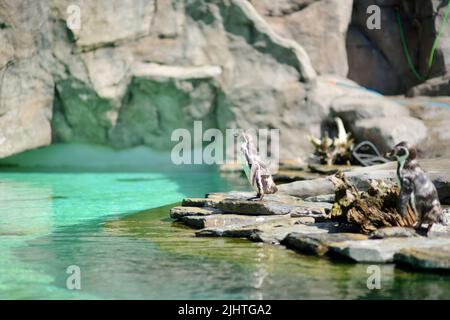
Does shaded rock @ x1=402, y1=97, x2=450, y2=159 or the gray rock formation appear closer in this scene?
shaded rock @ x1=402, y1=97, x2=450, y2=159

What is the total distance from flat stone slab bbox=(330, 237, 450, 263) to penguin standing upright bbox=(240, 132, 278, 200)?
188 cm

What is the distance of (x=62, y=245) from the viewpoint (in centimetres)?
564

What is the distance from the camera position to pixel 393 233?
5.21 m

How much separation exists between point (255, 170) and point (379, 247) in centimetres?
219

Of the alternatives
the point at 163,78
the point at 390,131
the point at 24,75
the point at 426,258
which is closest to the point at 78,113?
the point at 24,75

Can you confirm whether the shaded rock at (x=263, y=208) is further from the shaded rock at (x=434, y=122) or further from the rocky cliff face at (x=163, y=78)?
the rocky cliff face at (x=163, y=78)

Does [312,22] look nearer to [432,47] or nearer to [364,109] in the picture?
[432,47]

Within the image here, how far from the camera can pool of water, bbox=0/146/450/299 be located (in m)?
4.13

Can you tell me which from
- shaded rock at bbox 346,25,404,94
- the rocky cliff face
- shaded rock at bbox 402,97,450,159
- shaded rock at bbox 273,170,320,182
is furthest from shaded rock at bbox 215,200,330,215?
shaded rock at bbox 346,25,404,94

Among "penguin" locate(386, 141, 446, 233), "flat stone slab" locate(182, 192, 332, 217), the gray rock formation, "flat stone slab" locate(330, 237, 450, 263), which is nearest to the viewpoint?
"flat stone slab" locate(330, 237, 450, 263)

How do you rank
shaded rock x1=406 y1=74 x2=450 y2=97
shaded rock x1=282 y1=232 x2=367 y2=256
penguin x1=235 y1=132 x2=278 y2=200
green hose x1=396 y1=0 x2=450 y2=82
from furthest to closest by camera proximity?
green hose x1=396 y1=0 x2=450 y2=82, shaded rock x1=406 y1=74 x2=450 y2=97, penguin x1=235 y1=132 x2=278 y2=200, shaded rock x1=282 y1=232 x2=367 y2=256

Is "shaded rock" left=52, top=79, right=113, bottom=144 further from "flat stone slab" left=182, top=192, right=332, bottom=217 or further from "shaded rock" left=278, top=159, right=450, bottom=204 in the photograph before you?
"flat stone slab" left=182, top=192, right=332, bottom=217

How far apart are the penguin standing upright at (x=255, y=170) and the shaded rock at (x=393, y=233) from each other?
1802 millimetres

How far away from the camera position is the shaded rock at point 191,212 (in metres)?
6.73
